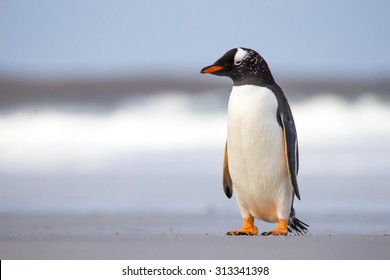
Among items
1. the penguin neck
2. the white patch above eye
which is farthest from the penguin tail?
the white patch above eye

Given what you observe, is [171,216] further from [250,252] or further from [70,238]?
[250,252]

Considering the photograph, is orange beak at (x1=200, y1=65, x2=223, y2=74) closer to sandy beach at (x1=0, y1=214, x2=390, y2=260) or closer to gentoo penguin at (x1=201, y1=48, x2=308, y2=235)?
gentoo penguin at (x1=201, y1=48, x2=308, y2=235)

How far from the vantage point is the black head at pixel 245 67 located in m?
4.56

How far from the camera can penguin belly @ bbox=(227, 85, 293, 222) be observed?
448 centimetres

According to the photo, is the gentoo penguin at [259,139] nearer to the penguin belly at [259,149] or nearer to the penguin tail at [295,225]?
the penguin belly at [259,149]

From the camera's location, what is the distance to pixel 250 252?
3.90m

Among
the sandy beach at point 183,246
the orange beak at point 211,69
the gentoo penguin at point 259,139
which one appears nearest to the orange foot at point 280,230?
the gentoo penguin at point 259,139

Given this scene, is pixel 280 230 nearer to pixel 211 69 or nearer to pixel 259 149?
pixel 259 149

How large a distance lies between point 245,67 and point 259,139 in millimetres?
353

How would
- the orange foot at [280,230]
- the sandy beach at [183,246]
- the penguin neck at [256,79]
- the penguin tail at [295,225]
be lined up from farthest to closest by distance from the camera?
the penguin tail at [295,225] < the penguin neck at [256,79] < the orange foot at [280,230] < the sandy beach at [183,246]

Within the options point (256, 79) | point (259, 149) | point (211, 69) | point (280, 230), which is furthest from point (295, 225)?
point (211, 69)

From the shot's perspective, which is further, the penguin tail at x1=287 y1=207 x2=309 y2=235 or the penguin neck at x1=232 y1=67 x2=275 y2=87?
the penguin tail at x1=287 y1=207 x2=309 y2=235
